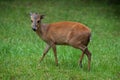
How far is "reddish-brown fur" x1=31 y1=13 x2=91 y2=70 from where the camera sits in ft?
29.8

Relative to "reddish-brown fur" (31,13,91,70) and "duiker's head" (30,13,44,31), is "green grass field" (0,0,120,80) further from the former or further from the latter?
"duiker's head" (30,13,44,31)

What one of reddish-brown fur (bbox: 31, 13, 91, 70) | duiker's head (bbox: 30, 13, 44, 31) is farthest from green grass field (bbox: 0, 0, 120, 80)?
duiker's head (bbox: 30, 13, 44, 31)

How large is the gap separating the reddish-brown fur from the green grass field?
54 centimetres

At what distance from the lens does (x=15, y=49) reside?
10938 millimetres

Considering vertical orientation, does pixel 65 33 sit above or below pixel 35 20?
below

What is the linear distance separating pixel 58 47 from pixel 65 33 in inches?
122

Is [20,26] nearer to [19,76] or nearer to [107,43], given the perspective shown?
[107,43]

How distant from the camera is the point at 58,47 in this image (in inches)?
488

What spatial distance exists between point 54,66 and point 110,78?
1.39 metres

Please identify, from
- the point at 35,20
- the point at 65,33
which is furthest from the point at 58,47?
the point at 35,20

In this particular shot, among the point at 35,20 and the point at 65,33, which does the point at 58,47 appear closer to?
the point at 65,33

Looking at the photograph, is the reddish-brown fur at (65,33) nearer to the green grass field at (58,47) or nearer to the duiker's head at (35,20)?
the duiker's head at (35,20)

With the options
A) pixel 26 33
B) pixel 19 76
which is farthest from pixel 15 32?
pixel 19 76

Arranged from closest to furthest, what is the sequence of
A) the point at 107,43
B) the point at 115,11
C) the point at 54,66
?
the point at 54,66, the point at 107,43, the point at 115,11
